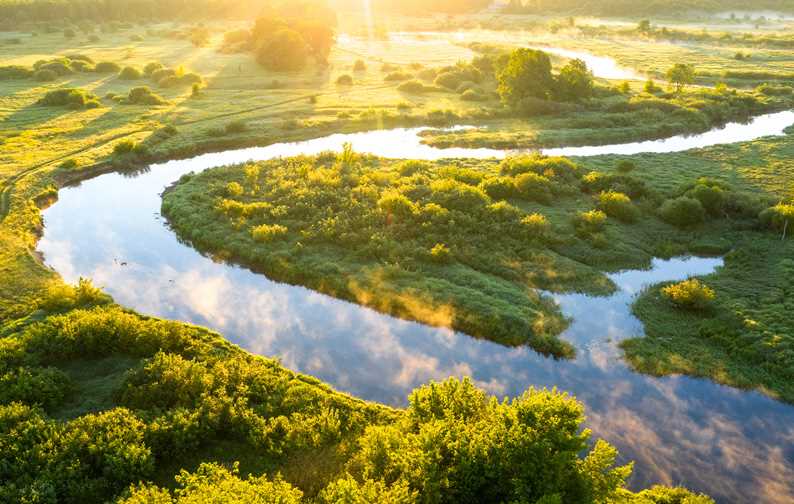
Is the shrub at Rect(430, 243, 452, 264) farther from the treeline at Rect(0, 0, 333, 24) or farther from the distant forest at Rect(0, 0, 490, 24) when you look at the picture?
the distant forest at Rect(0, 0, 490, 24)

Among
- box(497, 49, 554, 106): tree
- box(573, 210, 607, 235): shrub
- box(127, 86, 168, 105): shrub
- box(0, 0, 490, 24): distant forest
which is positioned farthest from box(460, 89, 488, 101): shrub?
box(0, 0, 490, 24): distant forest

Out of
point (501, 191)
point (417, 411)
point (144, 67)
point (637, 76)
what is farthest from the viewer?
point (637, 76)

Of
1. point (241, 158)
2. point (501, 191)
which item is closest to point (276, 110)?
point (241, 158)

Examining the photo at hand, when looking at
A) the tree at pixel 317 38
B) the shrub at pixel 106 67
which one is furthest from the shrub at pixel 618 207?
the shrub at pixel 106 67

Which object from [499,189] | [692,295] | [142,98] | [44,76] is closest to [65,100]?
[142,98]

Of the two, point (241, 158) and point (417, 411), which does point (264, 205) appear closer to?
point (241, 158)

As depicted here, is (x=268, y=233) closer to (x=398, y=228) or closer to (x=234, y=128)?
(x=398, y=228)
